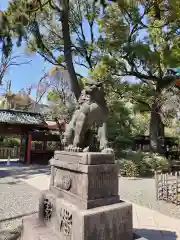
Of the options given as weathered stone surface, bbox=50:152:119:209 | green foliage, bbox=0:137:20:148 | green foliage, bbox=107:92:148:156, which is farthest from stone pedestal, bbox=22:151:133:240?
green foliage, bbox=0:137:20:148

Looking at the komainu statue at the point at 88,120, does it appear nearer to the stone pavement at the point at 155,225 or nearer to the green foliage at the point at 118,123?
the stone pavement at the point at 155,225

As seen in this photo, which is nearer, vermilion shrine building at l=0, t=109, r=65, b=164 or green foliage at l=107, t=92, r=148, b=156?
green foliage at l=107, t=92, r=148, b=156

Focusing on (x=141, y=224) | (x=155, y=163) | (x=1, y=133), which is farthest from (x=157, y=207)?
(x=1, y=133)

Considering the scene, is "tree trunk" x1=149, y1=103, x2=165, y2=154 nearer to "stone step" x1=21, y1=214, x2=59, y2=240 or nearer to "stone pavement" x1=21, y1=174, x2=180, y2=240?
"stone pavement" x1=21, y1=174, x2=180, y2=240

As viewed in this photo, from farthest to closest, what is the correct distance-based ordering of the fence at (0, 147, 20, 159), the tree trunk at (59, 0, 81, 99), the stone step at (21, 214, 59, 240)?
the fence at (0, 147, 20, 159) < the tree trunk at (59, 0, 81, 99) < the stone step at (21, 214, 59, 240)

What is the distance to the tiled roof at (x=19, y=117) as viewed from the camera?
Result: 1498 cm

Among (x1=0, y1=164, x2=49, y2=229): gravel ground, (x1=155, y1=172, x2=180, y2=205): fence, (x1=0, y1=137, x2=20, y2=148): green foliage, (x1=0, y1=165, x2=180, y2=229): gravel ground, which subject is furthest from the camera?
(x1=0, y1=137, x2=20, y2=148): green foliage

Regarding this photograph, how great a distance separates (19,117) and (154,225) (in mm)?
13574

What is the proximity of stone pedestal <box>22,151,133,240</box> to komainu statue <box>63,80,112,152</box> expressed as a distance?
0.27 metres

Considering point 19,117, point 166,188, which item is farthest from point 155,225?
point 19,117

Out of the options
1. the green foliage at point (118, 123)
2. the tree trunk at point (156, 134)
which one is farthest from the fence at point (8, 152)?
the tree trunk at point (156, 134)

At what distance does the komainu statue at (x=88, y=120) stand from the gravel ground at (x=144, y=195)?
10.4 ft

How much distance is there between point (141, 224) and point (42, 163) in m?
11.8

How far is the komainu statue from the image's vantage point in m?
3.39
